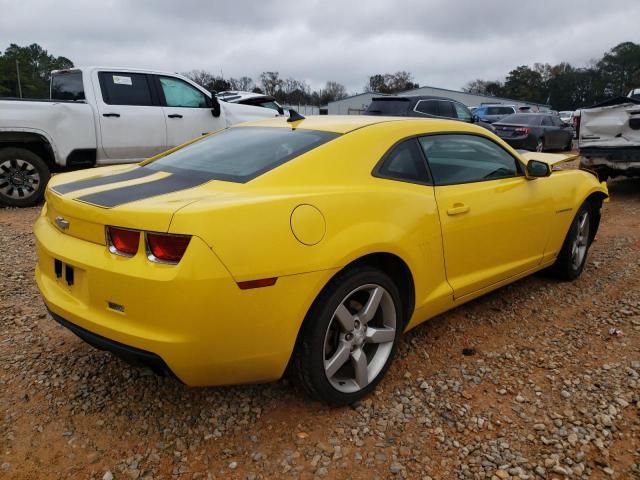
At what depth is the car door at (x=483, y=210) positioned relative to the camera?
2941 mm

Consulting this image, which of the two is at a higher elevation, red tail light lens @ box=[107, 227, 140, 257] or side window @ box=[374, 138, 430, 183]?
side window @ box=[374, 138, 430, 183]

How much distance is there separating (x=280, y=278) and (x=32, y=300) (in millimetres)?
2592

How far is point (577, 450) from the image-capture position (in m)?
2.24

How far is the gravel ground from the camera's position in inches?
84.5

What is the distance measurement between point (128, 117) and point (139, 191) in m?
5.37

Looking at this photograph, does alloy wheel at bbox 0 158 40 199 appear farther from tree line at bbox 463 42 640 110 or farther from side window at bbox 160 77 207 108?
tree line at bbox 463 42 640 110

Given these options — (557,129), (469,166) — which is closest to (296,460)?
(469,166)

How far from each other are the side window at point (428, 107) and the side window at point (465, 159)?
828 centimetres

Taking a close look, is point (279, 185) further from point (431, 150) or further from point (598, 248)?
point (598, 248)

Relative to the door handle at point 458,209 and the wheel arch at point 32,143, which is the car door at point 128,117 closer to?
the wheel arch at point 32,143

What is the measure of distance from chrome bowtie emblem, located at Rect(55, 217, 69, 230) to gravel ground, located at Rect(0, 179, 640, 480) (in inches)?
34.9

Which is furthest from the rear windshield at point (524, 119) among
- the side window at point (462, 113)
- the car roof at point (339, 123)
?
the car roof at point (339, 123)

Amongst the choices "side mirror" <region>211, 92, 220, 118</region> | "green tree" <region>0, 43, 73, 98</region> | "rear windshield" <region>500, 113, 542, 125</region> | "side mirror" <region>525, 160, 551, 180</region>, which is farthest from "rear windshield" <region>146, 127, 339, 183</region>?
"green tree" <region>0, 43, 73, 98</region>

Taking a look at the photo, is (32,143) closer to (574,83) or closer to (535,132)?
(535,132)
